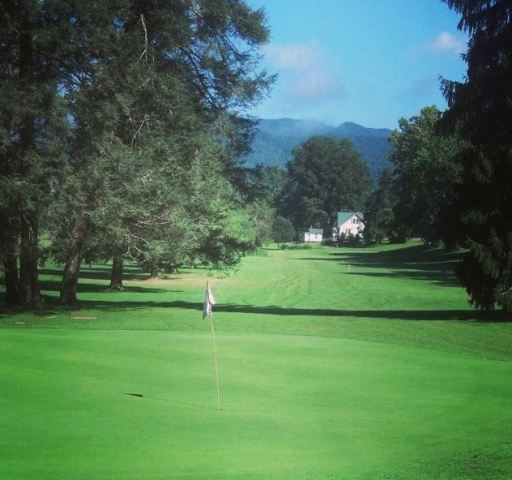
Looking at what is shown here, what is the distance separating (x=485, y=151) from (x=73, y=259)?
15720mm

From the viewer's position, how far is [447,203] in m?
25.4

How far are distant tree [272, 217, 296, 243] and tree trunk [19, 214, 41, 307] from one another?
488ft

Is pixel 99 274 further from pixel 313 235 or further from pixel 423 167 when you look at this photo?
pixel 313 235

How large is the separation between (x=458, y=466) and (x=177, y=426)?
9.06ft

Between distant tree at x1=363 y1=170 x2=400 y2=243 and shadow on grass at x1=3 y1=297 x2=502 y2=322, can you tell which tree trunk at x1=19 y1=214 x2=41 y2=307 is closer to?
shadow on grass at x1=3 y1=297 x2=502 y2=322

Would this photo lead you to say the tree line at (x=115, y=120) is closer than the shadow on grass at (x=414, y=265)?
Yes

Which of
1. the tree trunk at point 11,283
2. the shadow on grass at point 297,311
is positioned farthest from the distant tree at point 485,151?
the tree trunk at point 11,283

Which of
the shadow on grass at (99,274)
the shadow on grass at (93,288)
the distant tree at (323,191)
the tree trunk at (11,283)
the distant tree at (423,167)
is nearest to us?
the tree trunk at (11,283)

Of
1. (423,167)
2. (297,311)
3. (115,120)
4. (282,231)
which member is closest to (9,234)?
(115,120)

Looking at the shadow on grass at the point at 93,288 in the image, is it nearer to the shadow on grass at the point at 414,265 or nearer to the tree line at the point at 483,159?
the shadow on grass at the point at 414,265

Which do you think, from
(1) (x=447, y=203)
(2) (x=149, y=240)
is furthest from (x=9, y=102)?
(1) (x=447, y=203)

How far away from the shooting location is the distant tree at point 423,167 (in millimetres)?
71375

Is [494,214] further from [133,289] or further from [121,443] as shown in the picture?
[133,289]

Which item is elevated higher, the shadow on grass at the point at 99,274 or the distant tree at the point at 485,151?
the distant tree at the point at 485,151
